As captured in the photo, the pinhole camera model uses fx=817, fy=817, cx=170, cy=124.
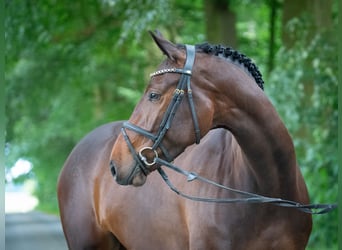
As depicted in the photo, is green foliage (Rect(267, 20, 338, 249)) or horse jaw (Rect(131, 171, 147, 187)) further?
green foliage (Rect(267, 20, 338, 249))

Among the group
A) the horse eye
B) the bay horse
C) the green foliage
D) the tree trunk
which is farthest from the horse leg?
the tree trunk

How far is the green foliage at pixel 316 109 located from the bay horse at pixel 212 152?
5.12 m

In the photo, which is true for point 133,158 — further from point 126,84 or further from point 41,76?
point 126,84

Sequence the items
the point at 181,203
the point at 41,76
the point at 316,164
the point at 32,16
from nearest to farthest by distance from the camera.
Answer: the point at 181,203 → the point at 316,164 → the point at 32,16 → the point at 41,76

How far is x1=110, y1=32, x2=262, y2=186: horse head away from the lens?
13.9ft

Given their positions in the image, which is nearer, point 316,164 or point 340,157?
point 340,157

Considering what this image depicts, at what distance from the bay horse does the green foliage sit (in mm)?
5125

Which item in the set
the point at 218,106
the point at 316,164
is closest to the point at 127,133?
the point at 218,106

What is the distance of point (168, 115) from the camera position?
423 cm

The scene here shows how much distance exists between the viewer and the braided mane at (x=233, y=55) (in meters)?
4.45

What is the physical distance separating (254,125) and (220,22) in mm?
8841

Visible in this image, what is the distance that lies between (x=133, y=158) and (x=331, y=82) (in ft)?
20.6

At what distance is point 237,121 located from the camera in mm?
4402

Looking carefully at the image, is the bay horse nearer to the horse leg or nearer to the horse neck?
the horse neck
